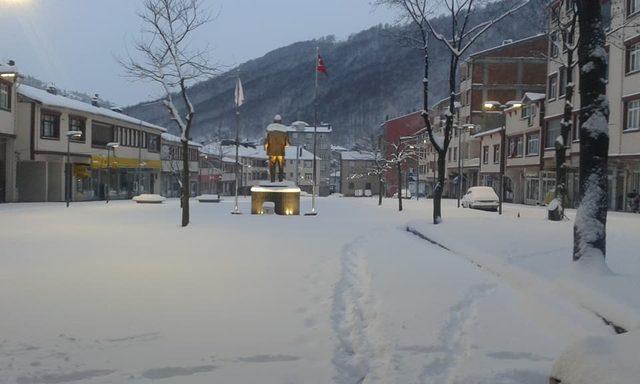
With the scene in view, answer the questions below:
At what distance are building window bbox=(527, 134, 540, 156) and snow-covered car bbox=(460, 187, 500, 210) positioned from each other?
11618 millimetres

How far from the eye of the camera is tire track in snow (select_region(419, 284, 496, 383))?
526 cm

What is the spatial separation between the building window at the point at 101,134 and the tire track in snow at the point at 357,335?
46.8m

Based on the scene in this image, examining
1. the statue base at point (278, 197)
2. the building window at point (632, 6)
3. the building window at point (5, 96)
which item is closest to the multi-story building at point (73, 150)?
the building window at point (5, 96)

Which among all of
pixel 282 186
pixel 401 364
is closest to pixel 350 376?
pixel 401 364

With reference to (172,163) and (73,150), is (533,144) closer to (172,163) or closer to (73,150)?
(73,150)

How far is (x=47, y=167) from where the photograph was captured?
150ft

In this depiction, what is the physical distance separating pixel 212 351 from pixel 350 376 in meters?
1.45

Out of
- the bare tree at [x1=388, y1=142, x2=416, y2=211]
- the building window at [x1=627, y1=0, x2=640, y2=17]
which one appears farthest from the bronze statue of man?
the building window at [x1=627, y1=0, x2=640, y2=17]

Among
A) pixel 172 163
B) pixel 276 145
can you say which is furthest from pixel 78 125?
pixel 276 145

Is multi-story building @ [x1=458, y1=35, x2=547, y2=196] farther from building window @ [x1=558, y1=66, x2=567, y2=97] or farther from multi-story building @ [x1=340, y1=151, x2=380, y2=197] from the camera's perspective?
multi-story building @ [x1=340, y1=151, x2=380, y2=197]

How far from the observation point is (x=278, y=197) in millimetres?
29938

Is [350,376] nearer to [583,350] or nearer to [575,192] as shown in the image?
[583,350]

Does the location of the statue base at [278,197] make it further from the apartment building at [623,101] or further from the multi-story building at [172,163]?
the multi-story building at [172,163]

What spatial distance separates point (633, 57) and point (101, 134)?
4216 cm
